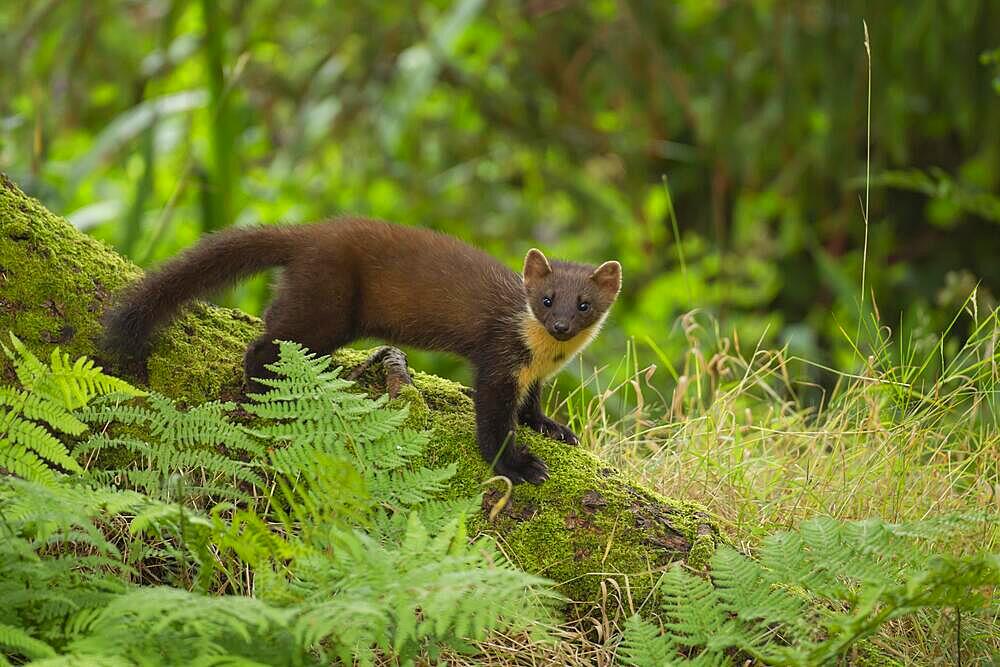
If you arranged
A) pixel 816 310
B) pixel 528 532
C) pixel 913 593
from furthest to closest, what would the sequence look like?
pixel 816 310, pixel 528 532, pixel 913 593

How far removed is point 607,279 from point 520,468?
1.44 metres

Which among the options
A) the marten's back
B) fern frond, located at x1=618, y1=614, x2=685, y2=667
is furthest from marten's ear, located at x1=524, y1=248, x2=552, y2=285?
fern frond, located at x1=618, y1=614, x2=685, y2=667

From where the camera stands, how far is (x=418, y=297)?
15.9ft

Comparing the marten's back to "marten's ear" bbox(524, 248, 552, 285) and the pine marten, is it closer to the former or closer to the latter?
the pine marten

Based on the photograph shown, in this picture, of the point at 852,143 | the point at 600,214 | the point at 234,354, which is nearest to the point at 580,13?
the point at 600,214

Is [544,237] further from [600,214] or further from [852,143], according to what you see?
[852,143]

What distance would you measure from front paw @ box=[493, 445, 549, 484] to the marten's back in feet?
2.88

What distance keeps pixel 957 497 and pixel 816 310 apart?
5.94 meters

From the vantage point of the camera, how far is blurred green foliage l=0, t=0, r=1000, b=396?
7293mm

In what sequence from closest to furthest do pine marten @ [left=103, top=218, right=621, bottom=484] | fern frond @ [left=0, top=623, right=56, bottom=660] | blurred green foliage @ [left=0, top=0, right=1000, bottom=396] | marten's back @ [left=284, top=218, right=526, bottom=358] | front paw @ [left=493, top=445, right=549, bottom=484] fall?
fern frond @ [left=0, top=623, right=56, bottom=660]
front paw @ [left=493, top=445, right=549, bottom=484]
pine marten @ [left=103, top=218, right=621, bottom=484]
marten's back @ [left=284, top=218, right=526, bottom=358]
blurred green foliage @ [left=0, top=0, right=1000, bottom=396]

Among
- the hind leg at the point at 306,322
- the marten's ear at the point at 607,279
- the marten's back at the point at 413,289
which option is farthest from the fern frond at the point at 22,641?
the marten's ear at the point at 607,279

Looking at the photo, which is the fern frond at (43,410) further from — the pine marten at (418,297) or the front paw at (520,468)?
the front paw at (520,468)

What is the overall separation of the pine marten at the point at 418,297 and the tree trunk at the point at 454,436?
0.15m

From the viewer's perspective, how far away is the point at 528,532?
3.75 meters
